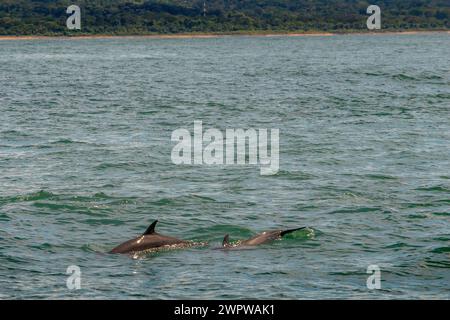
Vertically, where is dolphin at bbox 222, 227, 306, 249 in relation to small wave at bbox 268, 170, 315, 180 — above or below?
below

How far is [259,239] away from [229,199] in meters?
6.82

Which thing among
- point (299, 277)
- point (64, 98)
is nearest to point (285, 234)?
point (299, 277)

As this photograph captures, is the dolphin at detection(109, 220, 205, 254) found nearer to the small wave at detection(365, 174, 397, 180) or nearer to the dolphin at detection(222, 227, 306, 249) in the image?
the dolphin at detection(222, 227, 306, 249)

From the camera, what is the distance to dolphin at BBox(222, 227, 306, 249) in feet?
82.7

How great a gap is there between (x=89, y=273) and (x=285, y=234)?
6281 millimetres

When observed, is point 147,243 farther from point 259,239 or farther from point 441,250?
point 441,250

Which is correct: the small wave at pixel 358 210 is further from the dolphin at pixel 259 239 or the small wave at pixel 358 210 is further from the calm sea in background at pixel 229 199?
the dolphin at pixel 259 239

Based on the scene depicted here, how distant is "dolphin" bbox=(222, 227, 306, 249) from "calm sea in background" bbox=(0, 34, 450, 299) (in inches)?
18.1

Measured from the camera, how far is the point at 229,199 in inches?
1272

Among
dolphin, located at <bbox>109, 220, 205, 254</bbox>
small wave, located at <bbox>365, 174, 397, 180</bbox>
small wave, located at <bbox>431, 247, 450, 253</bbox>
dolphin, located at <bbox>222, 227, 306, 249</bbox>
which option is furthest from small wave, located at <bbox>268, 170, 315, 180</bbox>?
dolphin, located at <bbox>109, 220, 205, 254</bbox>

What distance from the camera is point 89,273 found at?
74.8ft

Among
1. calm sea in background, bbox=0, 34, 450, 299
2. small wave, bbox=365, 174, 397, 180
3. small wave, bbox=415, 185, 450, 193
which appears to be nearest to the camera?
calm sea in background, bbox=0, 34, 450, 299

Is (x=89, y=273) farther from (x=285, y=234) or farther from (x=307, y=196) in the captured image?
(x=307, y=196)
